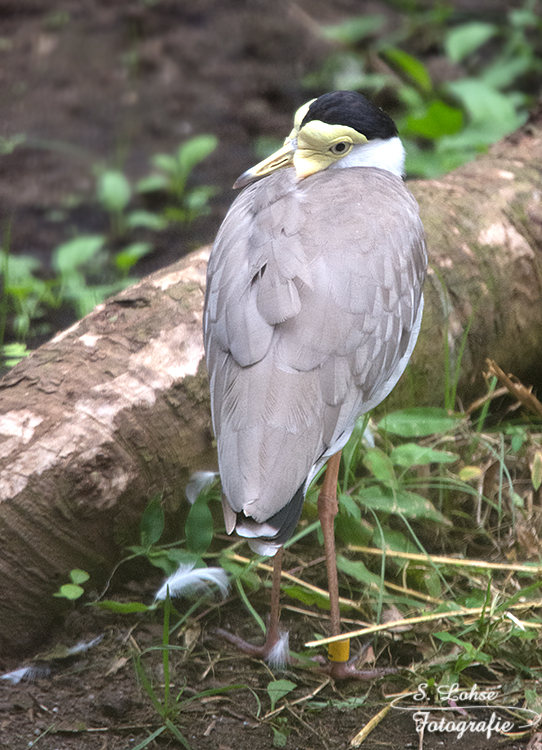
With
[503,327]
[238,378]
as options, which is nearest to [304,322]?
[238,378]

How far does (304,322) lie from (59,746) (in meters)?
1.16

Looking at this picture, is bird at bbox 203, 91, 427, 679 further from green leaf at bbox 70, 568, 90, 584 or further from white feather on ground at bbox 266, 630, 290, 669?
green leaf at bbox 70, 568, 90, 584

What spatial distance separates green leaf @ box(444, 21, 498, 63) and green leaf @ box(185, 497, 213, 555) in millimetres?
4130

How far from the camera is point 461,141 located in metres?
4.55

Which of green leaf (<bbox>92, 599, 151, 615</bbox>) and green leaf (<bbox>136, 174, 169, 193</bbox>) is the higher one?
green leaf (<bbox>136, 174, 169, 193</bbox>)

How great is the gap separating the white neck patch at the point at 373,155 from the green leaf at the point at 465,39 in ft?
10.4

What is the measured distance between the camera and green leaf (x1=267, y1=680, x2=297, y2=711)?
211cm

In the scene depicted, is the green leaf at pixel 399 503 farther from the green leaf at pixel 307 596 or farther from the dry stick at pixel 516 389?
the dry stick at pixel 516 389

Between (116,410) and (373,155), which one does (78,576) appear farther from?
(373,155)

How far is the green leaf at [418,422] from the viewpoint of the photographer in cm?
263

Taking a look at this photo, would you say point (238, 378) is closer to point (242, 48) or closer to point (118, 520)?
point (118, 520)

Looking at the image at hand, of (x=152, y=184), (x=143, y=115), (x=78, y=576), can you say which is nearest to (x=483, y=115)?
(x=152, y=184)

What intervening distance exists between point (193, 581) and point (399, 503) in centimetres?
67

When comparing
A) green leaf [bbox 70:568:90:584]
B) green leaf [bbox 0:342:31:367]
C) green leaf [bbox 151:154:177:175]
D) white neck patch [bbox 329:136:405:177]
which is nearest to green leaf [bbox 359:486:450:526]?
green leaf [bbox 70:568:90:584]
